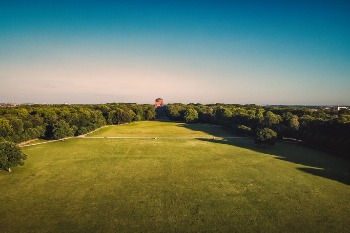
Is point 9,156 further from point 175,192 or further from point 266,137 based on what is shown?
point 266,137

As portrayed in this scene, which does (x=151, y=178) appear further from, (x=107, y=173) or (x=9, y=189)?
(x=9, y=189)

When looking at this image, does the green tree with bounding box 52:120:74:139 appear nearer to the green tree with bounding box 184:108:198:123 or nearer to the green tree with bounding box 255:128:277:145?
the green tree with bounding box 255:128:277:145

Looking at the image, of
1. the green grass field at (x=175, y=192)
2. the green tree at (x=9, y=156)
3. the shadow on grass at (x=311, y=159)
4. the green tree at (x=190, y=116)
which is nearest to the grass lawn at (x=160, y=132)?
the shadow on grass at (x=311, y=159)

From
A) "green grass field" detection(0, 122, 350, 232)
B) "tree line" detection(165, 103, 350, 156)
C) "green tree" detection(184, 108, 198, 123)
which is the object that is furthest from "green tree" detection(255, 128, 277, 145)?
"green tree" detection(184, 108, 198, 123)

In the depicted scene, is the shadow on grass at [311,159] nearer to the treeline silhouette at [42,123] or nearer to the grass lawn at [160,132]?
the grass lawn at [160,132]

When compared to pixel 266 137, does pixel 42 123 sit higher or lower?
higher

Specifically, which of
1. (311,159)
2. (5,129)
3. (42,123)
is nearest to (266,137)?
(311,159)
